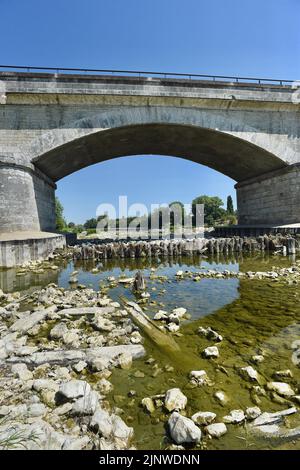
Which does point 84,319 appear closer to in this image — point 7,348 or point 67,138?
point 7,348

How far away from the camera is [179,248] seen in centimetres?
1334

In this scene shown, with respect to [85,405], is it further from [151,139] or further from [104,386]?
[151,139]

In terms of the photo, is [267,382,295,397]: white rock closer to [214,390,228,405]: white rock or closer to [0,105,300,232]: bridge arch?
[214,390,228,405]: white rock

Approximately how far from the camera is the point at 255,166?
19.9 meters

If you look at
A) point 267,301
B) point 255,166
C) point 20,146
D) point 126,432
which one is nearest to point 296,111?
point 255,166

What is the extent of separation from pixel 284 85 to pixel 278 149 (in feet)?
14.8

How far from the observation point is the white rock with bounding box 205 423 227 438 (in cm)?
191

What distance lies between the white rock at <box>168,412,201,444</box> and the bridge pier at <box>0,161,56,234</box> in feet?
45.2

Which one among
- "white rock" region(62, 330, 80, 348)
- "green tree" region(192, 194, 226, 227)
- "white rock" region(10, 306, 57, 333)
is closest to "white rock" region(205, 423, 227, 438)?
"white rock" region(62, 330, 80, 348)

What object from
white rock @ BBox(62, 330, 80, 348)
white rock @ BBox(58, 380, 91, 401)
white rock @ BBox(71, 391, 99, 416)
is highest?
white rock @ BBox(58, 380, 91, 401)

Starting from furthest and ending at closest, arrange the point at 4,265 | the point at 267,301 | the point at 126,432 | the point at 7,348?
the point at 4,265
the point at 267,301
the point at 7,348
the point at 126,432

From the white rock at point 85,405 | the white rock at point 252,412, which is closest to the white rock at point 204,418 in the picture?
the white rock at point 252,412

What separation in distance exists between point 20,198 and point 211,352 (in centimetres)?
1358

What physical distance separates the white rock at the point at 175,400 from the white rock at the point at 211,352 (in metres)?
0.92
